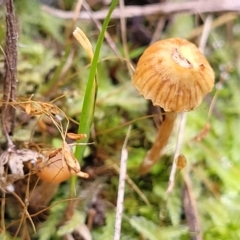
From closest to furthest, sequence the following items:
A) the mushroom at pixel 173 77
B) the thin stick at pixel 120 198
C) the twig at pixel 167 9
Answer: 1. the mushroom at pixel 173 77
2. the thin stick at pixel 120 198
3. the twig at pixel 167 9

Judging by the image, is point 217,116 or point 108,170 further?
point 217,116

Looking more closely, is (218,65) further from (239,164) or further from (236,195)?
(236,195)

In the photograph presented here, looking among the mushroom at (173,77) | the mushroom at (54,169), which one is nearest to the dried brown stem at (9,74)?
the mushroom at (54,169)

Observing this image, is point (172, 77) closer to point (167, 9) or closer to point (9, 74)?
point (9, 74)

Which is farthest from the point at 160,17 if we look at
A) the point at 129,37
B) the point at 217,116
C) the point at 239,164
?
the point at 239,164

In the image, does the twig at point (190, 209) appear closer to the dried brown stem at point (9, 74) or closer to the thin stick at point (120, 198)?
the thin stick at point (120, 198)

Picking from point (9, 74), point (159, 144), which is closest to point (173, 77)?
point (159, 144)
